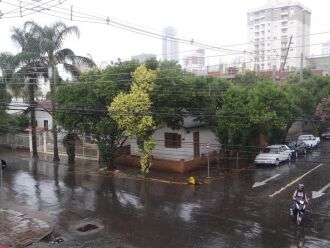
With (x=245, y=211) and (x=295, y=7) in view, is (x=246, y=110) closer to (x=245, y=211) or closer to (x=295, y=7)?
(x=245, y=211)

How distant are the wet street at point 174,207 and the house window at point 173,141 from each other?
14.5ft

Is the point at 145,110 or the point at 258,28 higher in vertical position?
the point at 258,28

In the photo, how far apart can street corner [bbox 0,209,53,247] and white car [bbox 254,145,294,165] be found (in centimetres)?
1645

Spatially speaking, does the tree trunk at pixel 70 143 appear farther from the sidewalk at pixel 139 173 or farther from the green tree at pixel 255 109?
the green tree at pixel 255 109

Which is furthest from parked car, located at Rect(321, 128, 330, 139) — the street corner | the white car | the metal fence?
the street corner

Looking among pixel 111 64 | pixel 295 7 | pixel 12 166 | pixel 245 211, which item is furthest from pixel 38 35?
pixel 295 7

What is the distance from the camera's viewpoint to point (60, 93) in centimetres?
2612

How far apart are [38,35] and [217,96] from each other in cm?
1276

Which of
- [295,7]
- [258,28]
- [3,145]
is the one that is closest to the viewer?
A: [3,145]

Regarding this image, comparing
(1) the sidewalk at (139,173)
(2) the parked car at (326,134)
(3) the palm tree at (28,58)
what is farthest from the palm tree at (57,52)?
(2) the parked car at (326,134)

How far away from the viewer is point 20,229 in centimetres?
1557

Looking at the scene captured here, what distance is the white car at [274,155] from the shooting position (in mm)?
28125

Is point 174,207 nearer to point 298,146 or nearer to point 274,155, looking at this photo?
point 274,155

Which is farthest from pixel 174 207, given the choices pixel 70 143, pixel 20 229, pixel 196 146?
pixel 70 143
